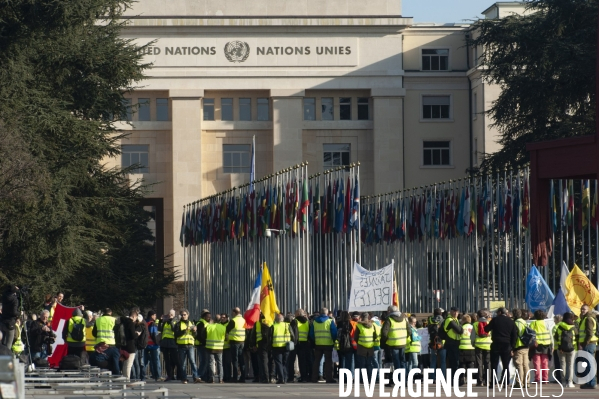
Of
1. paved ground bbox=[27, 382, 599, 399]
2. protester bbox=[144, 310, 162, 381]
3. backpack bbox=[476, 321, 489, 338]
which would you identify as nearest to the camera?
paved ground bbox=[27, 382, 599, 399]

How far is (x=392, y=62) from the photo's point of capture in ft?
233

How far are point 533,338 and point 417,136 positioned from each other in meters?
47.9

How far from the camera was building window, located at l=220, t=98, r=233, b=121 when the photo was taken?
7169 cm

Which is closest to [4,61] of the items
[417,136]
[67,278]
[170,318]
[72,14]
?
[72,14]

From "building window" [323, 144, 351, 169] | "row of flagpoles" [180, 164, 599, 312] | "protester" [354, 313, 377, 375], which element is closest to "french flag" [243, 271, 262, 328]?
"row of flagpoles" [180, 164, 599, 312]

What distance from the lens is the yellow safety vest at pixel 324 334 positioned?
91.0ft

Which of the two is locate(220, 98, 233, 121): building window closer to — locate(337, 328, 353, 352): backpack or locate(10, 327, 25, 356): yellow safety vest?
locate(10, 327, 25, 356): yellow safety vest

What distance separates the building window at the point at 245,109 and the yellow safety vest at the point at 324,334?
44588 millimetres

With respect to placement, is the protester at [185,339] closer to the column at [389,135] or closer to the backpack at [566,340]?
the backpack at [566,340]

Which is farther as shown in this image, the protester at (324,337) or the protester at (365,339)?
the protester at (324,337)

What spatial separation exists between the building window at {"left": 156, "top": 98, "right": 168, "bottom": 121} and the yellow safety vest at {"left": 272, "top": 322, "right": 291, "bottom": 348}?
44447 mm

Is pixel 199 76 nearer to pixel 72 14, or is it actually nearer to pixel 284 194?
pixel 72 14

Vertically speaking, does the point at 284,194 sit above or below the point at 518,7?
below

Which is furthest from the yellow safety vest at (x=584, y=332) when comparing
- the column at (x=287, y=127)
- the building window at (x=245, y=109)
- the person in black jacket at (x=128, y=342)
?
the building window at (x=245, y=109)
